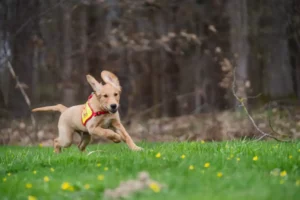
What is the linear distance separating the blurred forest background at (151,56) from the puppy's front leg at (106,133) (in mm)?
6359

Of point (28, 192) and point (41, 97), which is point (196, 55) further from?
point (28, 192)

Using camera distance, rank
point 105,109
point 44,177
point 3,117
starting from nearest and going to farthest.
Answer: point 44,177 < point 105,109 < point 3,117

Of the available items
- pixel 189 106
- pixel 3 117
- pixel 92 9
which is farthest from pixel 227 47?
pixel 3 117

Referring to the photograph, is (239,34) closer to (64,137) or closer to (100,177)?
(64,137)

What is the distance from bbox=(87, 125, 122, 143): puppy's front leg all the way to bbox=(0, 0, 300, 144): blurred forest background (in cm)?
636

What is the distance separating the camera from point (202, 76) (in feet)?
47.9

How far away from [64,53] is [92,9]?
133 cm

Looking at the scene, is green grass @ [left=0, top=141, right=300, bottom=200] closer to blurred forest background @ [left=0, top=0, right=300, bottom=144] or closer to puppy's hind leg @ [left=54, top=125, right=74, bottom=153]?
puppy's hind leg @ [left=54, top=125, right=74, bottom=153]

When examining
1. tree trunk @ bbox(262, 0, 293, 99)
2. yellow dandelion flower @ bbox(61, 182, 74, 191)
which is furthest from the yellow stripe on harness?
tree trunk @ bbox(262, 0, 293, 99)

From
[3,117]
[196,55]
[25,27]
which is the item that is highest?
[25,27]

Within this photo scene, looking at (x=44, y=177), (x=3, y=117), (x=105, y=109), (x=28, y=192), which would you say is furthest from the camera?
(x=3, y=117)

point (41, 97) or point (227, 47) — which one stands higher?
point (227, 47)

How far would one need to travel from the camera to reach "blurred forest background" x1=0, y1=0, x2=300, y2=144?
563 inches

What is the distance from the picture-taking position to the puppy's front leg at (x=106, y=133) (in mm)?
7605
